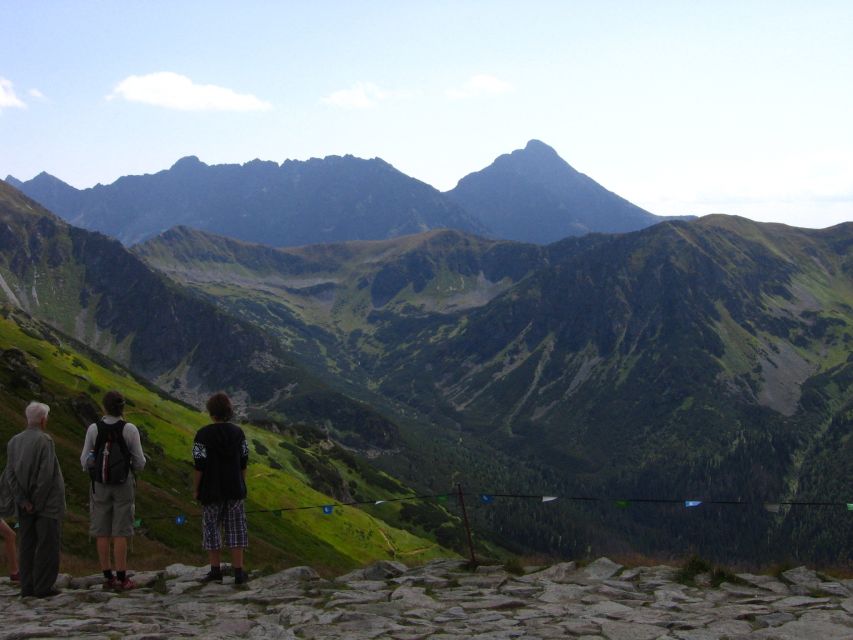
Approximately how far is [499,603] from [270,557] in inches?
1353

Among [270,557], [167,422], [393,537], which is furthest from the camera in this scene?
[393,537]

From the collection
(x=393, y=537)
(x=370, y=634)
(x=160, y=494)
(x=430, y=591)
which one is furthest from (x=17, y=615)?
(x=393, y=537)

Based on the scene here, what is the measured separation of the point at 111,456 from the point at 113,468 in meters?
0.28

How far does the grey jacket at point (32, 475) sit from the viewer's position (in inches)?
640

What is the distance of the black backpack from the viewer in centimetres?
1653

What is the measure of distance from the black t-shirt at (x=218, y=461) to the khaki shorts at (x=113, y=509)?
1.63 m

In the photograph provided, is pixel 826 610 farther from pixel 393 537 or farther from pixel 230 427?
pixel 393 537

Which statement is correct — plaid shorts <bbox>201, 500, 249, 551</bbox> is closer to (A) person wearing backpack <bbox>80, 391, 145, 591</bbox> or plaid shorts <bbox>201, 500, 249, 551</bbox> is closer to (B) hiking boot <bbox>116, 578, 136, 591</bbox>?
(A) person wearing backpack <bbox>80, 391, 145, 591</bbox>

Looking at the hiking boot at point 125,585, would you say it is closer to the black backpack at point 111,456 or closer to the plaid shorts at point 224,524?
the plaid shorts at point 224,524

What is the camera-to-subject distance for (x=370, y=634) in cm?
1352

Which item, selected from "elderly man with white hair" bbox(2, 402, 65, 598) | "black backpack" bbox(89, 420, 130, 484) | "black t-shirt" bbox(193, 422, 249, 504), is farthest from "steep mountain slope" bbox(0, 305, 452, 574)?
"black backpack" bbox(89, 420, 130, 484)

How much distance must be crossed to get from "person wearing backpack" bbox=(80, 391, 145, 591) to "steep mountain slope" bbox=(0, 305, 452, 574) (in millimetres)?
5948

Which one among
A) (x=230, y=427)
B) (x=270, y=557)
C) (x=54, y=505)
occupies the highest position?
(x=230, y=427)

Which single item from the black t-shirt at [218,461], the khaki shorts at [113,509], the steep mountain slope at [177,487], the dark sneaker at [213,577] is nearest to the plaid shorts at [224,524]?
the black t-shirt at [218,461]
